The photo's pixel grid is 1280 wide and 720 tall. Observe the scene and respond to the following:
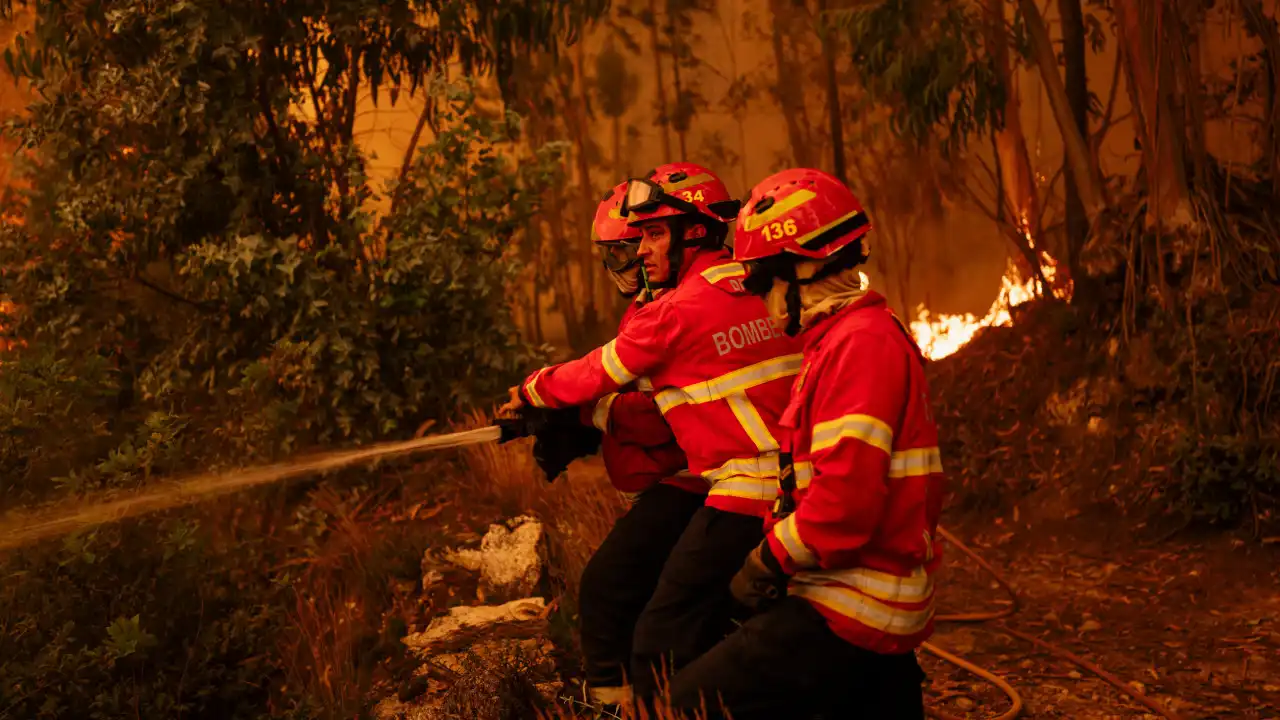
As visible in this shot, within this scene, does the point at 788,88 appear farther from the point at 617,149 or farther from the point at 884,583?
the point at 884,583

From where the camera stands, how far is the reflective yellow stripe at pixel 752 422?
148 inches

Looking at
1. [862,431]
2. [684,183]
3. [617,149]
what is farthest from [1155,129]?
[617,149]

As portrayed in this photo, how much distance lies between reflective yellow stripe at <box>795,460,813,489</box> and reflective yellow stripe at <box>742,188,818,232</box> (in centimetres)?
65

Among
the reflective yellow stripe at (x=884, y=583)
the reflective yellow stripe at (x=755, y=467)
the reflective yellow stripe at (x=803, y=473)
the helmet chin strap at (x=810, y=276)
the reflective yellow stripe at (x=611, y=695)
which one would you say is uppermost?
the helmet chin strap at (x=810, y=276)

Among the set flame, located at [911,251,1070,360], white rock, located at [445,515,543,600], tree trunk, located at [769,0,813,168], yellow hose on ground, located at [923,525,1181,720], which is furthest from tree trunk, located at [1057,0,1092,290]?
tree trunk, located at [769,0,813,168]

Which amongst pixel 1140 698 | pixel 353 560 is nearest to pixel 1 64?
pixel 353 560

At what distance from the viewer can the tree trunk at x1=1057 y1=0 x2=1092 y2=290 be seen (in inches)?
371

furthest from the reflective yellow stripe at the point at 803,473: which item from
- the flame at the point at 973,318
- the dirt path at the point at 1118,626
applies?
the flame at the point at 973,318

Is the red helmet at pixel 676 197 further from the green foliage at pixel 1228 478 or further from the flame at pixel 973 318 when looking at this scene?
the flame at pixel 973 318

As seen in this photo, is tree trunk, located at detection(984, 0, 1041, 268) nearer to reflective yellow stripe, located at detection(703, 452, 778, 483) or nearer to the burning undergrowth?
the burning undergrowth

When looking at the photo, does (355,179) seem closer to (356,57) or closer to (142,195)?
(356,57)

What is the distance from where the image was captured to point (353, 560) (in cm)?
769

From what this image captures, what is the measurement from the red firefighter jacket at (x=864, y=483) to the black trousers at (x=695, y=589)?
599 mm

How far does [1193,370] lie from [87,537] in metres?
6.29
